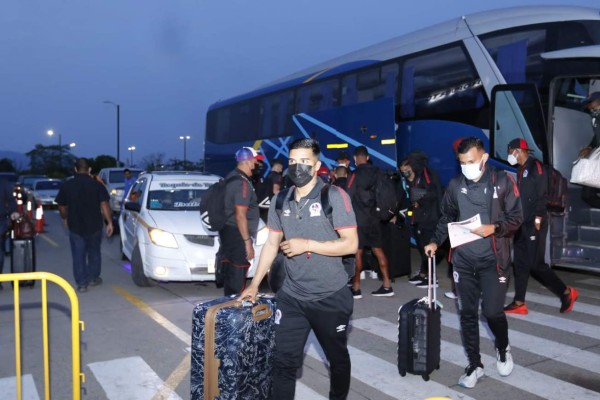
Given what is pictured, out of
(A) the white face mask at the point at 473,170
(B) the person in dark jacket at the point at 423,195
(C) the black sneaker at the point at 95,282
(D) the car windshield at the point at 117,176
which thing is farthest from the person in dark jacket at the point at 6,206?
(D) the car windshield at the point at 117,176

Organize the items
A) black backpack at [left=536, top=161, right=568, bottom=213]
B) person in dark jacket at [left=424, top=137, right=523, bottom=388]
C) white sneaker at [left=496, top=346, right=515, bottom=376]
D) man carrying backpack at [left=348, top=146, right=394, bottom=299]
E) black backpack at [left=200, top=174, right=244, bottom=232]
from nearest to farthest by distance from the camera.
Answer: person in dark jacket at [left=424, top=137, right=523, bottom=388]
white sneaker at [left=496, top=346, right=515, bottom=376]
black backpack at [left=200, top=174, right=244, bottom=232]
black backpack at [left=536, top=161, right=568, bottom=213]
man carrying backpack at [left=348, top=146, right=394, bottom=299]

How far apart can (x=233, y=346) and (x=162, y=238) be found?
4.99 m

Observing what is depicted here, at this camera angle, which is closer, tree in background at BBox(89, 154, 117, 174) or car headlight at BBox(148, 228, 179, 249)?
car headlight at BBox(148, 228, 179, 249)

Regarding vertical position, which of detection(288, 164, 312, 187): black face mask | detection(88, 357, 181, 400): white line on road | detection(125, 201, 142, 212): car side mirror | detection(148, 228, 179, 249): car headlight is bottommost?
detection(88, 357, 181, 400): white line on road

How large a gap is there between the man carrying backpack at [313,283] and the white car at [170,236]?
15.3 feet

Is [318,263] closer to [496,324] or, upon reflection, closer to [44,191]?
[496,324]

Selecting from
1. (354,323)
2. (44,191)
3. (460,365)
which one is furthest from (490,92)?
(44,191)

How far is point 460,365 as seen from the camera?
5.61 meters

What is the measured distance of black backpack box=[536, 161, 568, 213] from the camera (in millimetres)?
7493

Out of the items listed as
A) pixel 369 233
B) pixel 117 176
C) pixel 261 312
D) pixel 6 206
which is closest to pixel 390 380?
pixel 261 312

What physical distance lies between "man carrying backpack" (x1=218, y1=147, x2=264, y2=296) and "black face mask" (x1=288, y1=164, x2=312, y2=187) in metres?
1.96

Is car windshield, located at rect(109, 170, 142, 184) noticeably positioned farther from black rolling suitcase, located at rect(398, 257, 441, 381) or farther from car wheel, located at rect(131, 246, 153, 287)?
black rolling suitcase, located at rect(398, 257, 441, 381)

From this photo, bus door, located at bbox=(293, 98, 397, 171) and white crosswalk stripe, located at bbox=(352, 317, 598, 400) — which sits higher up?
bus door, located at bbox=(293, 98, 397, 171)

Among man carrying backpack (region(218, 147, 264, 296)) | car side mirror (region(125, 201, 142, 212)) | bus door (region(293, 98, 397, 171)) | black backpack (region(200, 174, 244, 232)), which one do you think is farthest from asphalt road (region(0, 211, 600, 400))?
bus door (region(293, 98, 397, 171))
